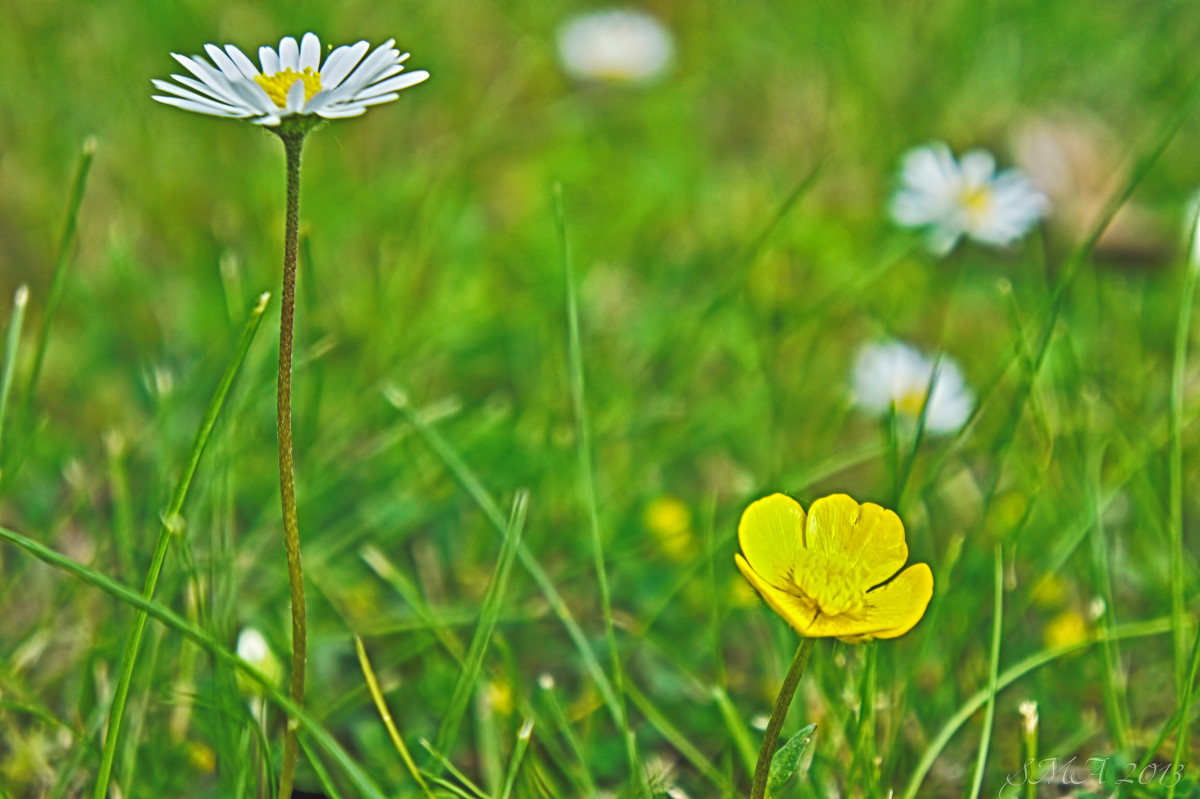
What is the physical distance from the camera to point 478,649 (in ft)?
3.34

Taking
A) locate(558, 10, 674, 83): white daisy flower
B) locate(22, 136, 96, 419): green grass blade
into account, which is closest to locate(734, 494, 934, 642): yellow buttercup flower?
locate(22, 136, 96, 419): green grass blade

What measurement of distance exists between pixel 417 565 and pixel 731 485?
0.51m

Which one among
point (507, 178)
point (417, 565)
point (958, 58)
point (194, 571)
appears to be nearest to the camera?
point (194, 571)

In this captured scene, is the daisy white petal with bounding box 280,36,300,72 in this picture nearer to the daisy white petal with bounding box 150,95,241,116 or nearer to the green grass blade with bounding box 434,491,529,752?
the daisy white petal with bounding box 150,95,241,116

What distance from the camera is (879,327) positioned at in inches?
75.1

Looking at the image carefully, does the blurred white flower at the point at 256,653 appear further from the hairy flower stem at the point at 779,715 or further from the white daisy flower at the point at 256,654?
the hairy flower stem at the point at 779,715

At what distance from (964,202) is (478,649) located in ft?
4.68

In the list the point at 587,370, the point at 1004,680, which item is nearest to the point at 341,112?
the point at 1004,680

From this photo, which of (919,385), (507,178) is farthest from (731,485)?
(507,178)

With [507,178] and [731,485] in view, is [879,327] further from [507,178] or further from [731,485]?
[507,178]

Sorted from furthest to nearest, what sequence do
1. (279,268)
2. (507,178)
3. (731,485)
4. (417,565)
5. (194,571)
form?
(507,178), (279,268), (731,485), (417,565), (194,571)

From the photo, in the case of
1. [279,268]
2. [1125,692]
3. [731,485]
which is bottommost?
[1125,692]

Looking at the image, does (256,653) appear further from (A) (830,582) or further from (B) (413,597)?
(A) (830,582)

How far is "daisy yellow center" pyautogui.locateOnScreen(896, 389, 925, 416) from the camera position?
70.9 inches
